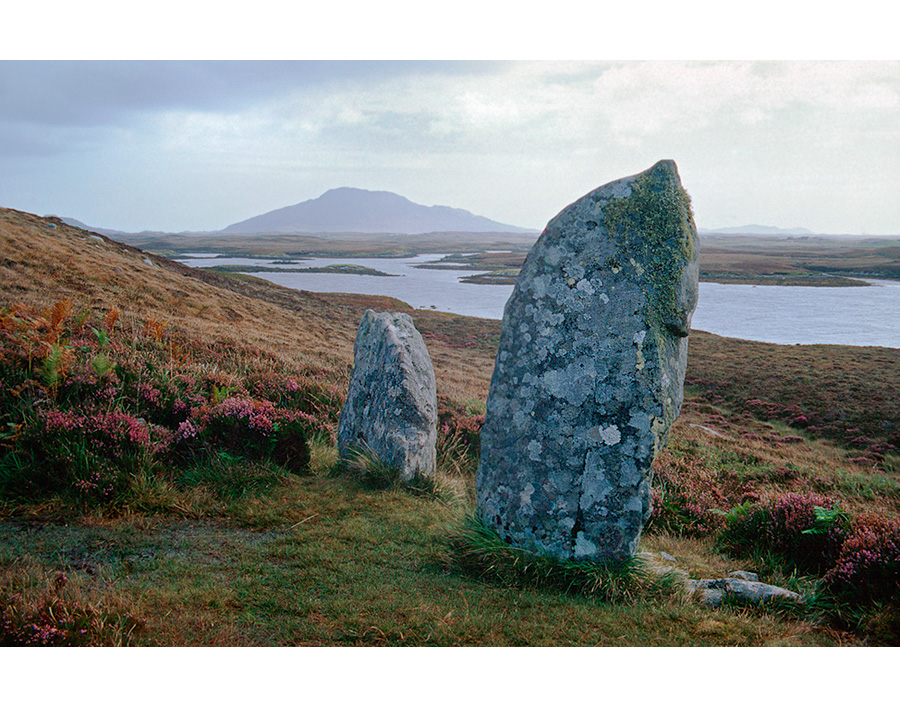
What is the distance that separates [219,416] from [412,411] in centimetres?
285

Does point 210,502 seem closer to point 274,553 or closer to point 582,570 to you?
point 274,553

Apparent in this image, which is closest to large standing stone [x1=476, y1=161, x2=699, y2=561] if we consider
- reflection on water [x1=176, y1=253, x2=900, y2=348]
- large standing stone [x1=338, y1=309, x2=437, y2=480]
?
large standing stone [x1=338, y1=309, x2=437, y2=480]

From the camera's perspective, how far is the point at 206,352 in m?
12.7

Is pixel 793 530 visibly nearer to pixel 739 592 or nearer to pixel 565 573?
pixel 739 592

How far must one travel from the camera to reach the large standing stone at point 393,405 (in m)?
8.27

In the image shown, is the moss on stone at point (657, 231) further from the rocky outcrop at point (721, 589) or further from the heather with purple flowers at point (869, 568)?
the heather with purple flowers at point (869, 568)

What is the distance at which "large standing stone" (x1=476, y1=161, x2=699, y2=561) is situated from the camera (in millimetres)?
5344

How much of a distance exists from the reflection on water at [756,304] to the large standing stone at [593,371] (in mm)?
30545

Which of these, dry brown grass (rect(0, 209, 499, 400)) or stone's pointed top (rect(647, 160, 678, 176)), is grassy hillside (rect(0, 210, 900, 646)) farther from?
stone's pointed top (rect(647, 160, 678, 176))

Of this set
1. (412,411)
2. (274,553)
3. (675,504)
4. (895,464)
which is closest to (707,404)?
(895,464)

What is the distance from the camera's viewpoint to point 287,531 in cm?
625

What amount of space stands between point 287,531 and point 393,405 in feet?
8.82

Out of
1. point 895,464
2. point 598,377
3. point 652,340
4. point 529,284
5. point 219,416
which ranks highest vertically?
point 529,284

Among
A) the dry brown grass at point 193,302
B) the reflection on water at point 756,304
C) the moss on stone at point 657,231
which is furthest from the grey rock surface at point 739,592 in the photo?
the reflection on water at point 756,304
